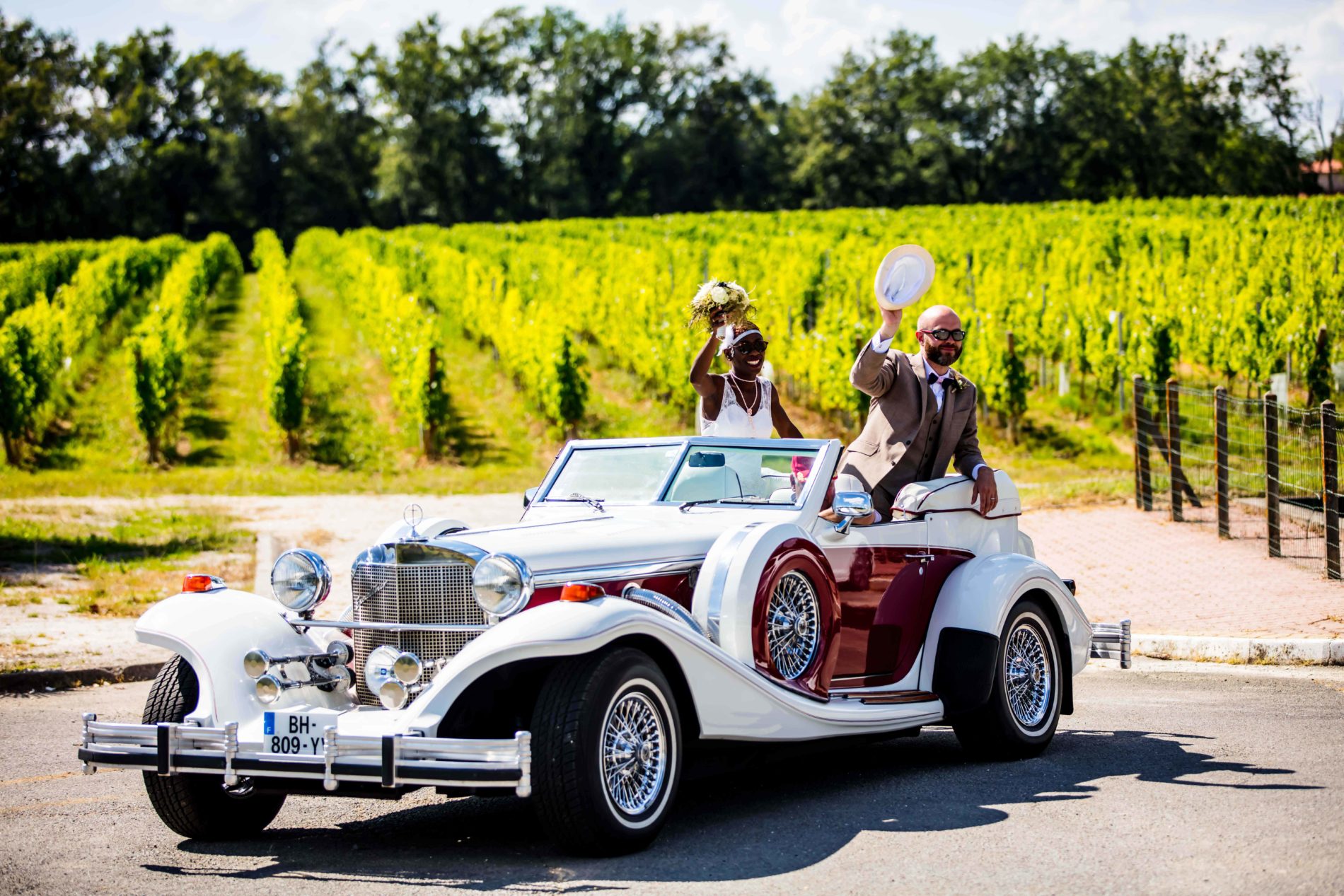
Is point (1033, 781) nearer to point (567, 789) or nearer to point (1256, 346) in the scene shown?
point (567, 789)

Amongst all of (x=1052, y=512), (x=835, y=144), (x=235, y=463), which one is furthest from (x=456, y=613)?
(x=835, y=144)

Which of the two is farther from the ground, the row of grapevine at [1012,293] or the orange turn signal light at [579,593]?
the row of grapevine at [1012,293]

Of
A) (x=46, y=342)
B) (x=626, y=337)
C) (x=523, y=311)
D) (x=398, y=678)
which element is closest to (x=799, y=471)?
(x=398, y=678)

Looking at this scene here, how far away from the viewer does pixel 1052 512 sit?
57.3ft

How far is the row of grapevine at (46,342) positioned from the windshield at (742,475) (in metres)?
19.1

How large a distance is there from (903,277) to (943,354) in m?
0.66

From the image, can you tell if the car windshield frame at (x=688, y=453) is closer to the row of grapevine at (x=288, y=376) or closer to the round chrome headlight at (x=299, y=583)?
the round chrome headlight at (x=299, y=583)

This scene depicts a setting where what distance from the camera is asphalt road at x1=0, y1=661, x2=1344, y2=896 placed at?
5023mm

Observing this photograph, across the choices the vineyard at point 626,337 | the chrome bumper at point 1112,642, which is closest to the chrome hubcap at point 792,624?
the chrome bumper at point 1112,642

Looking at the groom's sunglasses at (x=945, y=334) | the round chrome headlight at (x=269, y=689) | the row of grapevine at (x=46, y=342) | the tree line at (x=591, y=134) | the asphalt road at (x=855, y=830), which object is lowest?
the asphalt road at (x=855, y=830)

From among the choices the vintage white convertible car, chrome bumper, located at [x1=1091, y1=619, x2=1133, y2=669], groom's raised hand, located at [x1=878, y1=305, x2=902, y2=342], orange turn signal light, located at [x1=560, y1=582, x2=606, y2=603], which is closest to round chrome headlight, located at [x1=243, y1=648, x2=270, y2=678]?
the vintage white convertible car

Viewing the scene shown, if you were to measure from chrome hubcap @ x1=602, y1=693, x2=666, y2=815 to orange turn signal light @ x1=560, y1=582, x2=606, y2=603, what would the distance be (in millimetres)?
413

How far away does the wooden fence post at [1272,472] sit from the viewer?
1389cm

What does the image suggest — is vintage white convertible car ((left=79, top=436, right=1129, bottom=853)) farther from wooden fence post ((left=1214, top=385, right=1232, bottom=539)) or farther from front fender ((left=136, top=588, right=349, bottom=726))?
wooden fence post ((left=1214, top=385, right=1232, bottom=539))
